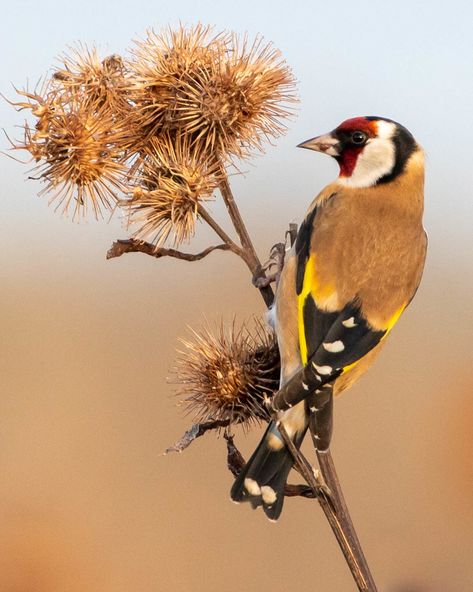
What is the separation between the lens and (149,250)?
267cm

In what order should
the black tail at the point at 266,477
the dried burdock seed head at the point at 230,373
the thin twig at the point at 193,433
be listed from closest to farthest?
the thin twig at the point at 193,433, the dried burdock seed head at the point at 230,373, the black tail at the point at 266,477

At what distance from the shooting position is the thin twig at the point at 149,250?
262 centimetres

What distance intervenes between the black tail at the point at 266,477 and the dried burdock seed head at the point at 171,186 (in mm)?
751

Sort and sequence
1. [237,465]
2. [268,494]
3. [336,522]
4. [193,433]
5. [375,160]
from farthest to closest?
[375,160] → [268,494] → [237,465] → [193,433] → [336,522]

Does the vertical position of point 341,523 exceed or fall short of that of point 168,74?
it falls short

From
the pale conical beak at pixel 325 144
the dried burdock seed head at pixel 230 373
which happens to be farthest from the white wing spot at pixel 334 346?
the pale conical beak at pixel 325 144

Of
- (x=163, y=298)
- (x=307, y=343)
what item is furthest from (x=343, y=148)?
(x=163, y=298)

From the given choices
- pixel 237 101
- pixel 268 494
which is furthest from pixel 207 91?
pixel 268 494

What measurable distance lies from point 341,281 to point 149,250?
681mm

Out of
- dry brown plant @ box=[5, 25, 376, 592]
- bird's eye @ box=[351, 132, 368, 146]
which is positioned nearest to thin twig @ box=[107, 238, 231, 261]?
dry brown plant @ box=[5, 25, 376, 592]

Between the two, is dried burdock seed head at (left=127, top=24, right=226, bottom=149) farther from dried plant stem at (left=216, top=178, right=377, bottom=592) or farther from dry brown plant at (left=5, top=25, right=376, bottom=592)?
dried plant stem at (left=216, top=178, right=377, bottom=592)

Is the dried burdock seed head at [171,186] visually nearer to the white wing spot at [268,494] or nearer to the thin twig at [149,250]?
the thin twig at [149,250]

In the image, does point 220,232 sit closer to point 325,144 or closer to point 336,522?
point 325,144

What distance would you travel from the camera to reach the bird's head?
3.14 metres
